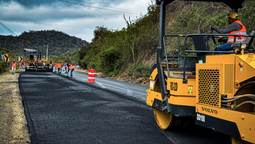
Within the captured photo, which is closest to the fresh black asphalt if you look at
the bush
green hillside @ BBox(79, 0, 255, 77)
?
green hillside @ BBox(79, 0, 255, 77)

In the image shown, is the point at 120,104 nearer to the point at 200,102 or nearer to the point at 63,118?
the point at 63,118

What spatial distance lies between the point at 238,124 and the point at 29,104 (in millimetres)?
7592

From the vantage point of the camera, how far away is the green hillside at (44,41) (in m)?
151

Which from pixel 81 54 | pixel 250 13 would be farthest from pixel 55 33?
pixel 250 13

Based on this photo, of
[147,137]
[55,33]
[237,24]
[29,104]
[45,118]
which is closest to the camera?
[237,24]

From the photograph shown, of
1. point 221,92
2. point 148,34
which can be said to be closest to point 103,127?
point 221,92

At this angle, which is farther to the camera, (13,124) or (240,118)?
(13,124)

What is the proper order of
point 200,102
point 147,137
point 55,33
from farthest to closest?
1. point 55,33
2. point 147,137
3. point 200,102

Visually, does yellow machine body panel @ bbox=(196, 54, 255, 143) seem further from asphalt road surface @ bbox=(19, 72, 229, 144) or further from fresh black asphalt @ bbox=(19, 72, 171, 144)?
fresh black asphalt @ bbox=(19, 72, 171, 144)

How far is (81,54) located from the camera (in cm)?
6228

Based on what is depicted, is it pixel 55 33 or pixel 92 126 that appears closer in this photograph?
pixel 92 126

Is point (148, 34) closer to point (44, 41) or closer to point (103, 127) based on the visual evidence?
point (103, 127)

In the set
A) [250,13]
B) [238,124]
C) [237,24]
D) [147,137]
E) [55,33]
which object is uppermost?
[55,33]

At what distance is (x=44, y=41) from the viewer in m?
171
